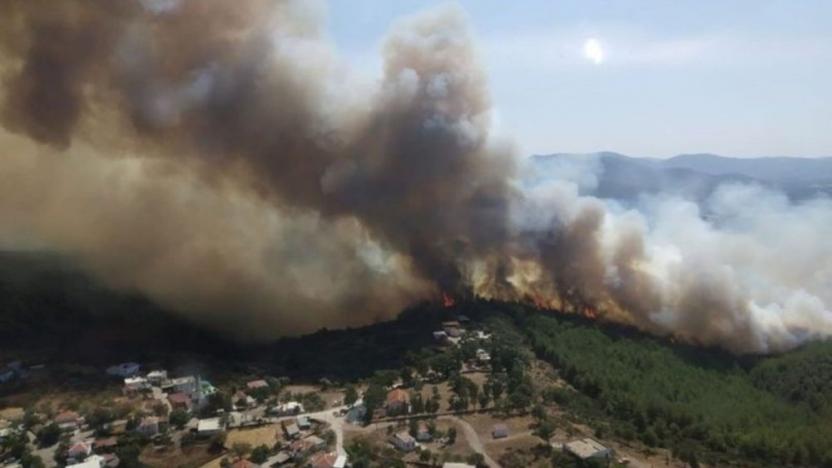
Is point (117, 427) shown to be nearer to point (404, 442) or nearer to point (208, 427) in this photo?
point (208, 427)

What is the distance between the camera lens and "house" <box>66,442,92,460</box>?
38031 millimetres

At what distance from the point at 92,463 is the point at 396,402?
1574 cm

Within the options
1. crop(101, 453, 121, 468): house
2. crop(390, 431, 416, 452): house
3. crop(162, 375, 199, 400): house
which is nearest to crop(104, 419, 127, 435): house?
crop(101, 453, 121, 468): house

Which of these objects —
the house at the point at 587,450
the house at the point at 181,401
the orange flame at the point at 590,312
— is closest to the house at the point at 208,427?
the house at the point at 181,401

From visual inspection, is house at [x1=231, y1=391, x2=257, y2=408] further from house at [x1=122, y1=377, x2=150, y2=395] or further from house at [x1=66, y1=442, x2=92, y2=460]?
house at [x1=66, y1=442, x2=92, y2=460]

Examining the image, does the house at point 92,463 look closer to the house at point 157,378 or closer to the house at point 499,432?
the house at point 157,378

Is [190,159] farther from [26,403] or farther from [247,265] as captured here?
[26,403]

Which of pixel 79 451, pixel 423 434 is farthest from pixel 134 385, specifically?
pixel 423 434

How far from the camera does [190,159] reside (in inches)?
2468

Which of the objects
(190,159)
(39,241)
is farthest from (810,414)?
(39,241)

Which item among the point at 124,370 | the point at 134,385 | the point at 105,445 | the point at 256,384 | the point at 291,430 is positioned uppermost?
the point at 124,370

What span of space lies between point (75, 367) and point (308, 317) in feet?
60.7

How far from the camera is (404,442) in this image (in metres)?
37.9

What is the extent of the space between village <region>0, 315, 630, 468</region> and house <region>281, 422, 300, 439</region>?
7 cm
